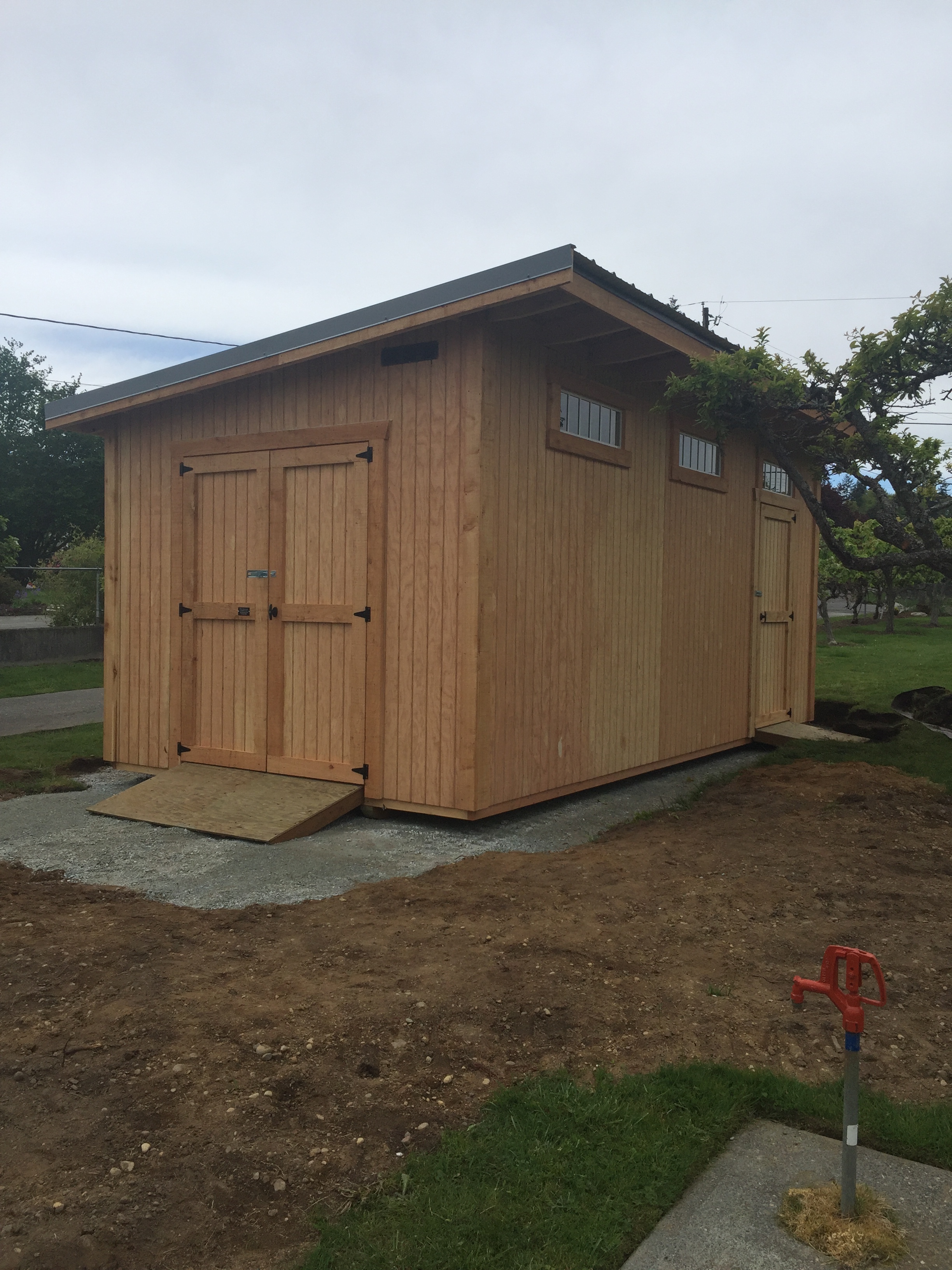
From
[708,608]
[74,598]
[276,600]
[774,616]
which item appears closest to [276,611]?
[276,600]

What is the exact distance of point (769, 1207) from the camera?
6.88ft

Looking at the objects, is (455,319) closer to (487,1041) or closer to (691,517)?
(691,517)

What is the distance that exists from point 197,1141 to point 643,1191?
3.71 feet

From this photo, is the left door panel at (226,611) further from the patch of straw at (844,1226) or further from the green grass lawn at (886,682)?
the patch of straw at (844,1226)

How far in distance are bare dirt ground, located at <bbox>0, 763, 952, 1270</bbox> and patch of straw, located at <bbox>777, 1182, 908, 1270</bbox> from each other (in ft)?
2.27

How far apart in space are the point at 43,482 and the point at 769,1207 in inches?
1439

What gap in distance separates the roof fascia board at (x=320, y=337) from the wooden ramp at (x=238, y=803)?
282 cm

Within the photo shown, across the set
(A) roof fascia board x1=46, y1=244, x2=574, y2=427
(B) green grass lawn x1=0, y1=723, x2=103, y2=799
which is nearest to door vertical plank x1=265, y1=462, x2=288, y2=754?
(A) roof fascia board x1=46, y1=244, x2=574, y2=427

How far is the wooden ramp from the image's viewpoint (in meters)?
5.61

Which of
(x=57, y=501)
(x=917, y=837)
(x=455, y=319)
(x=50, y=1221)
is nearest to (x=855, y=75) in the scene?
(x=455, y=319)

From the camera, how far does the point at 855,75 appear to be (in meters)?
8.05

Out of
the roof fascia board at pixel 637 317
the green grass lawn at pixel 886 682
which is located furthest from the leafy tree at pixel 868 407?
the green grass lawn at pixel 886 682

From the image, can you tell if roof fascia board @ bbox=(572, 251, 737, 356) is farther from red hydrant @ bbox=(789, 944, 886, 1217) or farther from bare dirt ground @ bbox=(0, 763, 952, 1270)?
red hydrant @ bbox=(789, 944, 886, 1217)

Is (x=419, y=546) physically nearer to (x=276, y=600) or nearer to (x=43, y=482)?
(x=276, y=600)
